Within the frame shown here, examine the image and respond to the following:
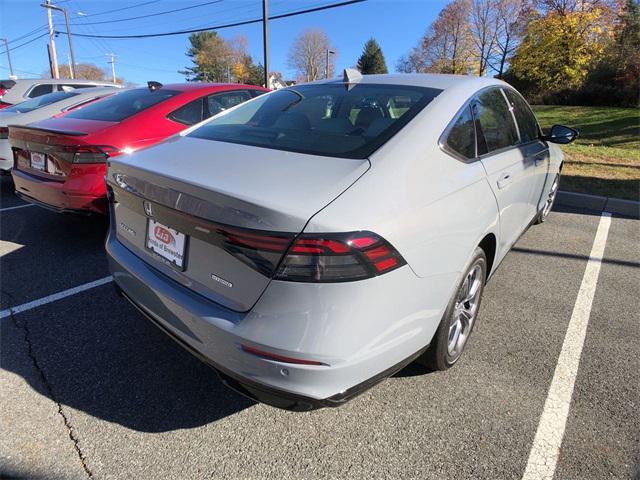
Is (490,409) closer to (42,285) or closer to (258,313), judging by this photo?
(258,313)

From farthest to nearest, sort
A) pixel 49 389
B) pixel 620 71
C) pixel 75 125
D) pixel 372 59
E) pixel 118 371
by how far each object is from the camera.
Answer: pixel 372 59 < pixel 620 71 < pixel 75 125 < pixel 118 371 < pixel 49 389

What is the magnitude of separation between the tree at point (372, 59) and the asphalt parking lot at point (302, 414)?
70490 mm

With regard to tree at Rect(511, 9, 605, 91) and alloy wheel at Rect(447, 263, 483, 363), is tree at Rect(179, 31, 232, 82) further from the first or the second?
alloy wheel at Rect(447, 263, 483, 363)

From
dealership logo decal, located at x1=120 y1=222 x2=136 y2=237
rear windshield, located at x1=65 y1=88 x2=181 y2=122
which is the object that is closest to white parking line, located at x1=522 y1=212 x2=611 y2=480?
dealership logo decal, located at x1=120 y1=222 x2=136 y2=237

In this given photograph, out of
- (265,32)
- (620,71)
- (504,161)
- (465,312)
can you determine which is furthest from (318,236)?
(620,71)

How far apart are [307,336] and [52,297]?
253 centimetres

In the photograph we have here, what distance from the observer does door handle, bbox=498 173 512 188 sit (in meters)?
2.55

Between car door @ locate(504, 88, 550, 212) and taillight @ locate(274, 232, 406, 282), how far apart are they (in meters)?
2.18

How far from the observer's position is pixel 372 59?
68.6m

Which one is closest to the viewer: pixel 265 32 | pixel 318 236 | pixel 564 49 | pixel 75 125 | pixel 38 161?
pixel 318 236

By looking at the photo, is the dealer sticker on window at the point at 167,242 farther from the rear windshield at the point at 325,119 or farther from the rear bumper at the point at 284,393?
the rear windshield at the point at 325,119

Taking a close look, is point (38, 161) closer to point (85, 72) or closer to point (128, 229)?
point (128, 229)

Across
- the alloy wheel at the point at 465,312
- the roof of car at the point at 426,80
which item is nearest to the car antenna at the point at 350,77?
the roof of car at the point at 426,80

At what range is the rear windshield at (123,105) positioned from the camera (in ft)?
13.8
